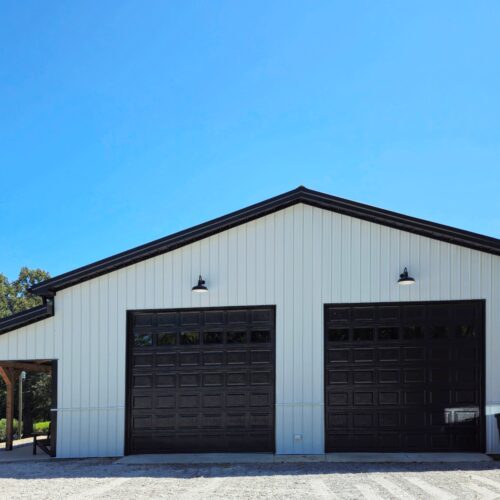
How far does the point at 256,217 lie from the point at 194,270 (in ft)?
5.49

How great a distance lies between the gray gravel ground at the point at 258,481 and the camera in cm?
732

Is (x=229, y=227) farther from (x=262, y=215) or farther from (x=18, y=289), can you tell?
(x=18, y=289)

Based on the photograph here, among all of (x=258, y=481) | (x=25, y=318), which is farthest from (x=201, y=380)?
(x=25, y=318)

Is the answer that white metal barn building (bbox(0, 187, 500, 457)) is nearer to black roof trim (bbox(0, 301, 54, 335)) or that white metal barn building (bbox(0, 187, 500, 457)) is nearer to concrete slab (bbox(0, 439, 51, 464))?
black roof trim (bbox(0, 301, 54, 335))

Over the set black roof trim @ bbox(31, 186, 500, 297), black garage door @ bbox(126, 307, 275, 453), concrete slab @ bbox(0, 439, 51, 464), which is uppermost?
black roof trim @ bbox(31, 186, 500, 297)

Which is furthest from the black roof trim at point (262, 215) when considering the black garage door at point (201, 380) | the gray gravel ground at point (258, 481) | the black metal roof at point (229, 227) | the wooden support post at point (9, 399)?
the gray gravel ground at point (258, 481)

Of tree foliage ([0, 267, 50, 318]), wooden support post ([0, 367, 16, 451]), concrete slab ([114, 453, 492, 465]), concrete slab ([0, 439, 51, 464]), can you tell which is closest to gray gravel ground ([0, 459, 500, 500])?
concrete slab ([114, 453, 492, 465])

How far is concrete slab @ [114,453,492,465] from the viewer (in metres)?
9.70

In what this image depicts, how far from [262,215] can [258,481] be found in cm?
517

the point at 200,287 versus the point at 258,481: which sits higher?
the point at 200,287

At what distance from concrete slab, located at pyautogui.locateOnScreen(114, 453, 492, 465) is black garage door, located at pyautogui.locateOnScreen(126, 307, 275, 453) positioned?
43 cm

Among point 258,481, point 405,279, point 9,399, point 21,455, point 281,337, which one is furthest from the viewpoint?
point 9,399

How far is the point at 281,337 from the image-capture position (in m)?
10.9

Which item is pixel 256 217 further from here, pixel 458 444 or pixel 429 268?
pixel 458 444
